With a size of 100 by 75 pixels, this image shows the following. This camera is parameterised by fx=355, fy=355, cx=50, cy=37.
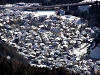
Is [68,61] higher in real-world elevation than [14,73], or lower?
lower

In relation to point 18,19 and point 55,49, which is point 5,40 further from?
point 18,19

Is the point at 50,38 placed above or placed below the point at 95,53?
above

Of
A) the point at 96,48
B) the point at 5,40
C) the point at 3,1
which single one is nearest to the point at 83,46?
the point at 96,48

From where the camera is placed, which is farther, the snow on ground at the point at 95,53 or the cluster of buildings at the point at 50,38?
the snow on ground at the point at 95,53

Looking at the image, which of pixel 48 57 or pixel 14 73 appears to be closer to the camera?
pixel 14 73

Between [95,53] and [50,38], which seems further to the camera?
[50,38]

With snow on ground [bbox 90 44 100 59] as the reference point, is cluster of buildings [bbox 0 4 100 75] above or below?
above

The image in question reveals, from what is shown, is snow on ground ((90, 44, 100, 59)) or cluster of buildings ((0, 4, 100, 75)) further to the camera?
snow on ground ((90, 44, 100, 59))

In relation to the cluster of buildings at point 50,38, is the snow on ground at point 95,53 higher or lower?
lower
